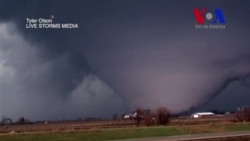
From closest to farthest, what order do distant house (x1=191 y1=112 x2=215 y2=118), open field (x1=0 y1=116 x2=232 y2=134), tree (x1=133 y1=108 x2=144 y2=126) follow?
open field (x1=0 y1=116 x2=232 y2=134), tree (x1=133 y1=108 x2=144 y2=126), distant house (x1=191 y1=112 x2=215 y2=118)

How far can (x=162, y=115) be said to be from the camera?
103 feet

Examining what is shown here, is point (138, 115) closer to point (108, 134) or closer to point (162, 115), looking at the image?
point (162, 115)

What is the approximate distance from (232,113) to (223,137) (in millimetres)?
12950

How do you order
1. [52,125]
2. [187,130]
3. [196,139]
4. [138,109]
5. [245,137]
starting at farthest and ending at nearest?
[138,109] < [52,125] < [187,130] < [245,137] < [196,139]

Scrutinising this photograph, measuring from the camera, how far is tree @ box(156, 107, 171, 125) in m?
30.7

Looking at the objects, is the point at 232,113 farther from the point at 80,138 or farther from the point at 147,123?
the point at 80,138

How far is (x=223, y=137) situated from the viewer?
742 inches

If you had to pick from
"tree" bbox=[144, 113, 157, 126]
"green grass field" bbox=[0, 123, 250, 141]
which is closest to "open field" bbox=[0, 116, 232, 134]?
"tree" bbox=[144, 113, 157, 126]

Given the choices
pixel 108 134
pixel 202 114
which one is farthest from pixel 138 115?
pixel 108 134

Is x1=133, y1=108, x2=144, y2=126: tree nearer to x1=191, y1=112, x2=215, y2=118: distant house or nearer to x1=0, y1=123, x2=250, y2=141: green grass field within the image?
x1=191, y1=112, x2=215, y2=118: distant house

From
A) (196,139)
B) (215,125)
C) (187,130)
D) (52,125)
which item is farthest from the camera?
(52,125)

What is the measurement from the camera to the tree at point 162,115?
1208 inches

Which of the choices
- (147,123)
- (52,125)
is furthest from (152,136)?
(147,123)

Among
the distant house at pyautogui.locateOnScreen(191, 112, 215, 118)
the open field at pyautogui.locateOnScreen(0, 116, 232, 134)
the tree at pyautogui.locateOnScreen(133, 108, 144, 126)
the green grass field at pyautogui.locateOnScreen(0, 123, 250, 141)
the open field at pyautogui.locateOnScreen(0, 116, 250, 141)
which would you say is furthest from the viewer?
the distant house at pyautogui.locateOnScreen(191, 112, 215, 118)
